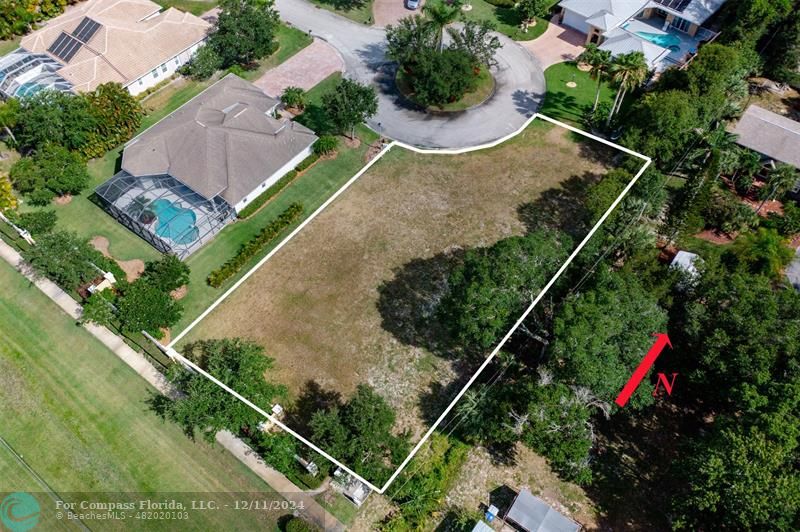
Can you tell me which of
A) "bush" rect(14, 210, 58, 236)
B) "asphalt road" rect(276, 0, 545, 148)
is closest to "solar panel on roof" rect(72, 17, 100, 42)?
"asphalt road" rect(276, 0, 545, 148)

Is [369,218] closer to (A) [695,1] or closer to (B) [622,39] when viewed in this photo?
(B) [622,39]

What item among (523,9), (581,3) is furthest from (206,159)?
(581,3)

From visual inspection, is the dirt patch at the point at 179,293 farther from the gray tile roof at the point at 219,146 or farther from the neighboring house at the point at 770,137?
the neighboring house at the point at 770,137

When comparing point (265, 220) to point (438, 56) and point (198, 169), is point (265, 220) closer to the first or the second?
point (198, 169)

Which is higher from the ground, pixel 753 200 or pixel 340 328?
pixel 753 200

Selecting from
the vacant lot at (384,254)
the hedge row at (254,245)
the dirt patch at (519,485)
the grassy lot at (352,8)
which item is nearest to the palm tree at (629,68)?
the vacant lot at (384,254)

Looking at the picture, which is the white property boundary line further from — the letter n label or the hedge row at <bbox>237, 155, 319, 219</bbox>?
the letter n label
